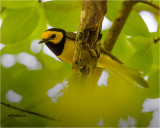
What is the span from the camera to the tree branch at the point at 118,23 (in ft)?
2.61

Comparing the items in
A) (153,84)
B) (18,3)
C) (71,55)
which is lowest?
(153,84)

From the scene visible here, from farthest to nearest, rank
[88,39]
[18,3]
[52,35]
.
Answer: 1. [52,35]
2. [18,3]
3. [88,39]

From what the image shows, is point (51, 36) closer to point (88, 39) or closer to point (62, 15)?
point (62, 15)

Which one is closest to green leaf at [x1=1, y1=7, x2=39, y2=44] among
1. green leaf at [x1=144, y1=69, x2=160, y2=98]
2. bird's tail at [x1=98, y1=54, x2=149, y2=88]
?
bird's tail at [x1=98, y1=54, x2=149, y2=88]

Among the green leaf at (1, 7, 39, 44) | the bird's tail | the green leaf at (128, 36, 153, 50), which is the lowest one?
the bird's tail

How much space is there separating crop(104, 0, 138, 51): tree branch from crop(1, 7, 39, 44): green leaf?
0.27 metres

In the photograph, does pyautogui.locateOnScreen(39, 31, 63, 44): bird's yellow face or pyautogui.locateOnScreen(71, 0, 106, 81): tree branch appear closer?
pyautogui.locateOnScreen(71, 0, 106, 81): tree branch

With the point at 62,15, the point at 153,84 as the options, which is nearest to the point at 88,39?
the point at 62,15

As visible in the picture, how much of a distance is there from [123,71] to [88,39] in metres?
0.27

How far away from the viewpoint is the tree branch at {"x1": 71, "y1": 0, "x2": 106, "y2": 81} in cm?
57

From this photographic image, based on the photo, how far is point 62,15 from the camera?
2.40ft

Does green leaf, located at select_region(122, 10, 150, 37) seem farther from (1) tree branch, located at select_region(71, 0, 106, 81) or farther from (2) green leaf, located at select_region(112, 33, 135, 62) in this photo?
(1) tree branch, located at select_region(71, 0, 106, 81)

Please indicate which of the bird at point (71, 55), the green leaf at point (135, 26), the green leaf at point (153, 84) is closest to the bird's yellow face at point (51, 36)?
the bird at point (71, 55)

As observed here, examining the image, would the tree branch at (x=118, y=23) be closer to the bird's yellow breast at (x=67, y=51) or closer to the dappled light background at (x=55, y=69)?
the dappled light background at (x=55, y=69)
